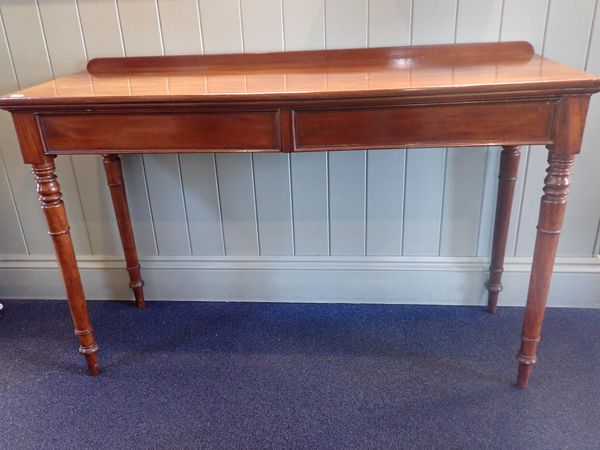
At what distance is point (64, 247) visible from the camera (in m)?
1.44

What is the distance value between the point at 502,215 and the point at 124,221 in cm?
127

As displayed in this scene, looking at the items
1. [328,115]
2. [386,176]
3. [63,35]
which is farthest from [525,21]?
[63,35]

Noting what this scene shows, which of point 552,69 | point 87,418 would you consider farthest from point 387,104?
point 87,418

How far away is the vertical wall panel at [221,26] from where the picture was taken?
1597mm

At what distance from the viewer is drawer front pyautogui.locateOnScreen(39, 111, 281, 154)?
1234 mm

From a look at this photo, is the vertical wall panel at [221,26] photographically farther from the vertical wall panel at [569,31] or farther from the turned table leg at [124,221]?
the vertical wall panel at [569,31]

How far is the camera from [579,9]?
1.51 metres

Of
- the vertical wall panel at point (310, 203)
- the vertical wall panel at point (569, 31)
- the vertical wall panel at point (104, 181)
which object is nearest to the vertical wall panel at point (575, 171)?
the vertical wall panel at point (569, 31)

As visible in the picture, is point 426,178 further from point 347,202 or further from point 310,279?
point 310,279

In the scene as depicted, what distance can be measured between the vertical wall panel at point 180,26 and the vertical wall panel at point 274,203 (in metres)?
0.41

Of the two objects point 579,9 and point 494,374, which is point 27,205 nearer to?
point 494,374

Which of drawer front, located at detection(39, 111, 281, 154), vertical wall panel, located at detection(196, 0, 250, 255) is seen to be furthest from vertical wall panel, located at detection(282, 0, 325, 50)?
drawer front, located at detection(39, 111, 281, 154)

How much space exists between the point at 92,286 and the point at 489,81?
1595 millimetres

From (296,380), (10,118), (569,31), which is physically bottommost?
(296,380)
